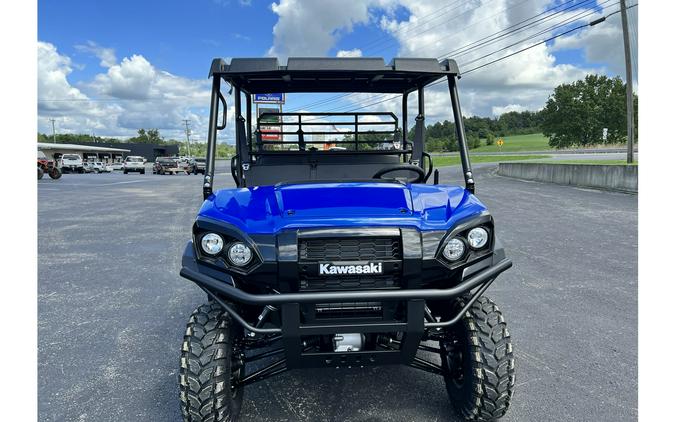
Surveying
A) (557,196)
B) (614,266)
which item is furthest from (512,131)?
(614,266)

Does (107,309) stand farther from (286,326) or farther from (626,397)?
(626,397)

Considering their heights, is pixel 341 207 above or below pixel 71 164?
below

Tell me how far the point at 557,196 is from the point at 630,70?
34.7ft

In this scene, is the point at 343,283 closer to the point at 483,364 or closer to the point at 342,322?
the point at 342,322

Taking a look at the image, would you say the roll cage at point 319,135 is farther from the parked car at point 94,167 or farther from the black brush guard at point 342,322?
the parked car at point 94,167

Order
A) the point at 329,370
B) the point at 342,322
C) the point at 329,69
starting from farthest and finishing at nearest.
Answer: the point at 329,370 → the point at 329,69 → the point at 342,322

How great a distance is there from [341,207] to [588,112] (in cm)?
7148

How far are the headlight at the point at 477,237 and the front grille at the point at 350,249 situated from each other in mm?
432

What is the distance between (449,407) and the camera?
279 cm

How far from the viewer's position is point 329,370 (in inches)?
129

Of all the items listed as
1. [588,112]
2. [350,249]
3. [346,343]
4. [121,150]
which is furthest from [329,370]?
[121,150]

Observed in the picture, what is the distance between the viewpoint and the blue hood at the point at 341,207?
2271mm

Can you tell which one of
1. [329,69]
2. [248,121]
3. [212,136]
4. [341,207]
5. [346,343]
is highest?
[329,69]

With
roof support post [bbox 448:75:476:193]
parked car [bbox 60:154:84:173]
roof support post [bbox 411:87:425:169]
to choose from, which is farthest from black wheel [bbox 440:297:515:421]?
parked car [bbox 60:154:84:173]
